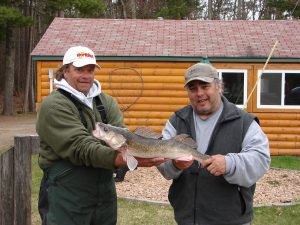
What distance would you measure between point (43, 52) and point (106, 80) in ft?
5.81

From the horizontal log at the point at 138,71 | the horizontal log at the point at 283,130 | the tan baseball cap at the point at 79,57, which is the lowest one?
the horizontal log at the point at 283,130

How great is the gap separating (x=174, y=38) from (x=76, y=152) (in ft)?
36.5

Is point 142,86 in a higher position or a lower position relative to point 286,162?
higher

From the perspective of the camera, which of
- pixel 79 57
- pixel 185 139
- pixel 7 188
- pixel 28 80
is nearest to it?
pixel 185 139

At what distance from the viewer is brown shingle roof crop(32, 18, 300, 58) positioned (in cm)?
1274

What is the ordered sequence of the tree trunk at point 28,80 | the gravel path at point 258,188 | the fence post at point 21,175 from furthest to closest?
1. the tree trunk at point 28,80
2. the gravel path at point 258,188
3. the fence post at point 21,175

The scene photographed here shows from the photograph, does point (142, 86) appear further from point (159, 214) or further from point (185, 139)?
point (185, 139)

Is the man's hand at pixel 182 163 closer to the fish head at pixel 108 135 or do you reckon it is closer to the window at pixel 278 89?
the fish head at pixel 108 135

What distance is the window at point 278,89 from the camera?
41.4 ft

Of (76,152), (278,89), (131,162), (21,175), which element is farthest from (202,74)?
(278,89)

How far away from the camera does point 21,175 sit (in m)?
3.77

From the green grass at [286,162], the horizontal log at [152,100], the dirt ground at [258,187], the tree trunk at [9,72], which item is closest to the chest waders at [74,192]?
the dirt ground at [258,187]

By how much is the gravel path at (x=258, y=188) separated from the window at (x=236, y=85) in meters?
2.89

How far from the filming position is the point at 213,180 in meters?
3.06
